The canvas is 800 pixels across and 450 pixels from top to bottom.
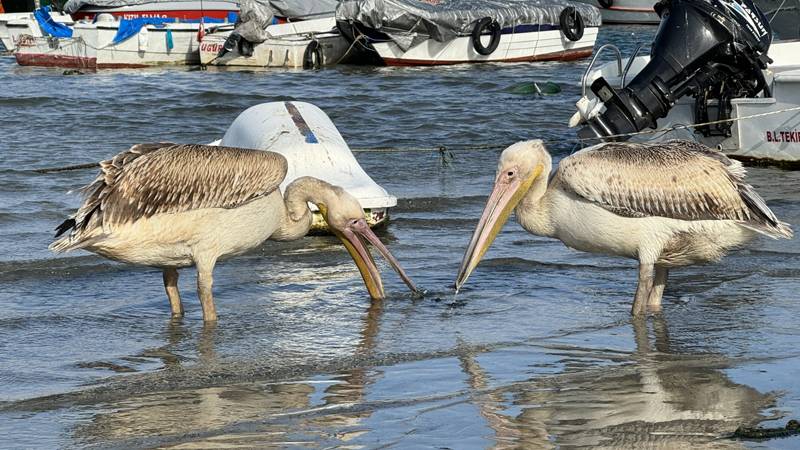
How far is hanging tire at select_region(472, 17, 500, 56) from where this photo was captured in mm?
26047

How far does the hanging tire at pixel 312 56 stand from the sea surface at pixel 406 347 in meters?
14.6

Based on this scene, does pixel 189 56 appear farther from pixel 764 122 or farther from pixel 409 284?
pixel 409 284

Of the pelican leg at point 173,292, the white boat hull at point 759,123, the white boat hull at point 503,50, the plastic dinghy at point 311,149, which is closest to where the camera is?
the pelican leg at point 173,292

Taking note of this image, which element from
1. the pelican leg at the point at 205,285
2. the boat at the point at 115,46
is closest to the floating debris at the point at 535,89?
the boat at the point at 115,46

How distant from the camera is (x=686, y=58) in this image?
11133mm

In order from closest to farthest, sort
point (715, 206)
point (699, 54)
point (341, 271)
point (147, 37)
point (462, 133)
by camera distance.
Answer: point (715, 206) < point (341, 271) < point (699, 54) < point (462, 133) < point (147, 37)

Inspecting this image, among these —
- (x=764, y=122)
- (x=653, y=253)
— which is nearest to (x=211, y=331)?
(x=653, y=253)

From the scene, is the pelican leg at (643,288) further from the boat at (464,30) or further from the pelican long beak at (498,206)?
the boat at (464,30)

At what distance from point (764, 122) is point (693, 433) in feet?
25.2

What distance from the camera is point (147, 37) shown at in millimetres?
26688

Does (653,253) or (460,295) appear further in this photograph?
(460,295)

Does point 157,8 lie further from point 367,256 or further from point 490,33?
point 367,256

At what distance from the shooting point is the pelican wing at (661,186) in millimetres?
6652

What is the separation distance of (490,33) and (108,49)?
820 centimetres
